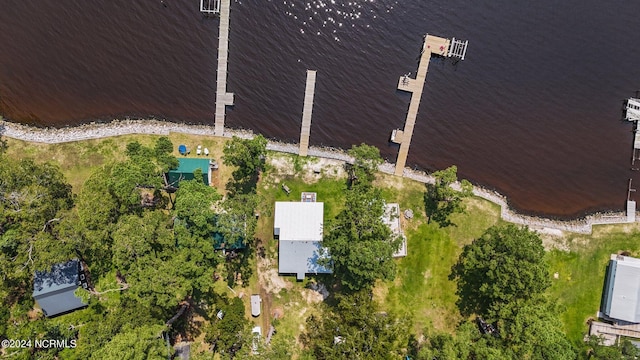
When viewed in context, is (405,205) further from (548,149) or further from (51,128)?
(51,128)

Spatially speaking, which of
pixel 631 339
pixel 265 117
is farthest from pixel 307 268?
pixel 631 339

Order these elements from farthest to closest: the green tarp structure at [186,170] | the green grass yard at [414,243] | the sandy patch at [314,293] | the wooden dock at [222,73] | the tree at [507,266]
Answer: the wooden dock at [222,73], the green grass yard at [414,243], the sandy patch at [314,293], the green tarp structure at [186,170], the tree at [507,266]

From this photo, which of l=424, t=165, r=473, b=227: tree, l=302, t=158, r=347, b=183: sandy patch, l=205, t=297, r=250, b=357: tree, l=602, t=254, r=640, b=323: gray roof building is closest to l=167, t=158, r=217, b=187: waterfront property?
l=302, t=158, r=347, b=183: sandy patch

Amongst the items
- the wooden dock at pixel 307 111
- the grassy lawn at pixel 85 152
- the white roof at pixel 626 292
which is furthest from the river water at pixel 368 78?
the white roof at pixel 626 292

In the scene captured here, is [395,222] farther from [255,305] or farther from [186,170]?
[186,170]

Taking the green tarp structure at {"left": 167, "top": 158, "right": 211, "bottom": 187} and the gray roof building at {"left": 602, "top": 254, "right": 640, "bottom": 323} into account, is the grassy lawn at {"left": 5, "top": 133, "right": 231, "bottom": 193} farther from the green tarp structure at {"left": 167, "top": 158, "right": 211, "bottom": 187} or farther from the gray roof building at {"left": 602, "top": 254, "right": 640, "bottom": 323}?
the gray roof building at {"left": 602, "top": 254, "right": 640, "bottom": 323}

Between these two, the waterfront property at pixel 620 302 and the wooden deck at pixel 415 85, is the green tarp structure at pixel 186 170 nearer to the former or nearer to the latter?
the wooden deck at pixel 415 85

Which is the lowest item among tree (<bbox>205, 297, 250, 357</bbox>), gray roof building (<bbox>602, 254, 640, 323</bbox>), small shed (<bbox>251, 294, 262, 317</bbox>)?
tree (<bbox>205, 297, 250, 357</bbox>)
